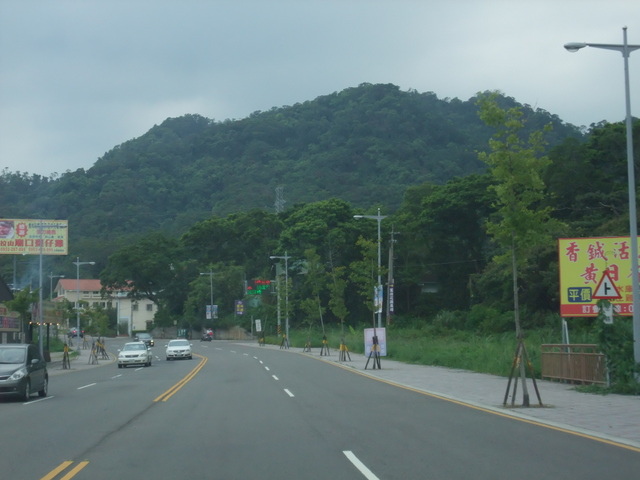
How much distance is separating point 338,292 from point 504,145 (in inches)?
1305

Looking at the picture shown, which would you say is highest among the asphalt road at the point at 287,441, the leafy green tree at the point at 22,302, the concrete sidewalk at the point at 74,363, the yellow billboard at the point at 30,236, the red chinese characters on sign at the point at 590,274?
the yellow billboard at the point at 30,236

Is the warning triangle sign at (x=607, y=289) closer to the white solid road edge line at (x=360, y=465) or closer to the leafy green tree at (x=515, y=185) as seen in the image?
the leafy green tree at (x=515, y=185)

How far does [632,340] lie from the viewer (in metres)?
20.9

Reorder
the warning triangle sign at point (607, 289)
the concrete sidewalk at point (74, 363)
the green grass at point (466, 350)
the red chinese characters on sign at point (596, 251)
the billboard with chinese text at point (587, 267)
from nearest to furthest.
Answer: the warning triangle sign at point (607, 289)
the billboard with chinese text at point (587, 267)
the red chinese characters on sign at point (596, 251)
the green grass at point (466, 350)
the concrete sidewalk at point (74, 363)

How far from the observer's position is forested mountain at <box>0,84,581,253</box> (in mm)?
119562

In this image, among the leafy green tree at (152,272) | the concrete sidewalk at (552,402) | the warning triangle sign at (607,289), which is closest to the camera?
the concrete sidewalk at (552,402)

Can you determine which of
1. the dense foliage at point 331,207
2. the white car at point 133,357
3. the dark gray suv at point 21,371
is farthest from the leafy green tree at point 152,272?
the dark gray suv at point 21,371

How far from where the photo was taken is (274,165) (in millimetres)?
138750

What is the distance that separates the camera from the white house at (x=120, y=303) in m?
123

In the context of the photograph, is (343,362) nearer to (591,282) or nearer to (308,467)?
(591,282)

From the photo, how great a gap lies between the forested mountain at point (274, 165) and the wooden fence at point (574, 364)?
80364 millimetres

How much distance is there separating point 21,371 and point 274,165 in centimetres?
11892

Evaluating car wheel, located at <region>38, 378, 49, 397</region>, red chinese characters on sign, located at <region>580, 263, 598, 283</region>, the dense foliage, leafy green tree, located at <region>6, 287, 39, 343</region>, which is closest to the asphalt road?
car wheel, located at <region>38, 378, 49, 397</region>

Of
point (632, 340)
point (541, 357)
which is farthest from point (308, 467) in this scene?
point (541, 357)
